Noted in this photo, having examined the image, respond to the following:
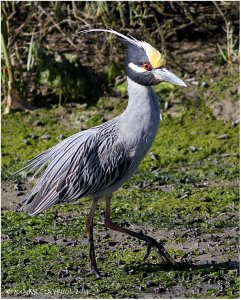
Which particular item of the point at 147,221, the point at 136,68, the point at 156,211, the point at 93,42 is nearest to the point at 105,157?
the point at 136,68

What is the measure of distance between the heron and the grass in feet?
0.83

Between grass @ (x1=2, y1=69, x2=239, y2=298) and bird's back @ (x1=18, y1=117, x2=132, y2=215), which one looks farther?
A: bird's back @ (x1=18, y1=117, x2=132, y2=215)

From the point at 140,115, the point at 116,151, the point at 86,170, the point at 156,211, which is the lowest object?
the point at 156,211

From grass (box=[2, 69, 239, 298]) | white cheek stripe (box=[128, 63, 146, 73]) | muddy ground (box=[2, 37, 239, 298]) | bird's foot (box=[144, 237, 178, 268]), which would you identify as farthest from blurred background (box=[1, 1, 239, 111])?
bird's foot (box=[144, 237, 178, 268])

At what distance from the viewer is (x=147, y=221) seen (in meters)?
7.46

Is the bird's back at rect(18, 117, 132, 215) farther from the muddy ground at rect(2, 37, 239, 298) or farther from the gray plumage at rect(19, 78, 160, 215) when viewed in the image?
the muddy ground at rect(2, 37, 239, 298)

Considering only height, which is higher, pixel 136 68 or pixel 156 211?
pixel 136 68

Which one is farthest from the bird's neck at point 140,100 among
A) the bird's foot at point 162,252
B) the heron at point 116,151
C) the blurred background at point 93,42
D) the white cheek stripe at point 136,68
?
the blurred background at point 93,42

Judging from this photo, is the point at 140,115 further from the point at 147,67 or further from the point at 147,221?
the point at 147,221

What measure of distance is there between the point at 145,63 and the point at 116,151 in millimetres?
659

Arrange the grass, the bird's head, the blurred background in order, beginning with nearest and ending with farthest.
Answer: the grass
the bird's head
the blurred background

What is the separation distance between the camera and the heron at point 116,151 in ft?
20.8

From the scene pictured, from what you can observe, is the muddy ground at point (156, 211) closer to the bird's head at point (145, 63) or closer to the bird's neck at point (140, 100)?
the bird's neck at point (140, 100)

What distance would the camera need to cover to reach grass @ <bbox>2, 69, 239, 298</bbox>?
6125 millimetres
